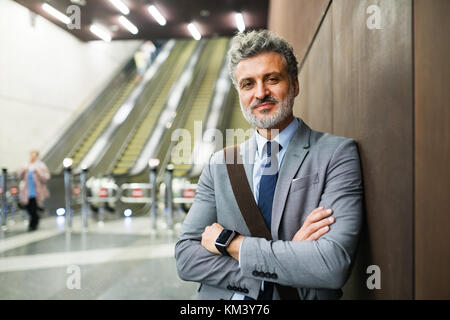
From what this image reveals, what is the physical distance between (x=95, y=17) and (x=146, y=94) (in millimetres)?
5237

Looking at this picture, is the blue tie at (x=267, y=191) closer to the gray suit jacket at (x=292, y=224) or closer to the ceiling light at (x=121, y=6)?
the gray suit jacket at (x=292, y=224)

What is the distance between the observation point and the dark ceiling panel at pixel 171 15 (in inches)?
333

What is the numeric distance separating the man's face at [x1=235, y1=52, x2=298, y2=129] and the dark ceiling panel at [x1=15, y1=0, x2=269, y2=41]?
25.9 feet

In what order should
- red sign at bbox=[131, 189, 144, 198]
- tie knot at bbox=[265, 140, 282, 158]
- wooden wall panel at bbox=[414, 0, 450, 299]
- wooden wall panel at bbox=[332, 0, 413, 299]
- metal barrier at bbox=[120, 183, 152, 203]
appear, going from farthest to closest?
red sign at bbox=[131, 189, 144, 198]
metal barrier at bbox=[120, 183, 152, 203]
tie knot at bbox=[265, 140, 282, 158]
wooden wall panel at bbox=[332, 0, 413, 299]
wooden wall panel at bbox=[414, 0, 450, 299]

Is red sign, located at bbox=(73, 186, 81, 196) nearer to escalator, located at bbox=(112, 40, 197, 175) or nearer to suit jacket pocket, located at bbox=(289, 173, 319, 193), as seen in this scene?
escalator, located at bbox=(112, 40, 197, 175)

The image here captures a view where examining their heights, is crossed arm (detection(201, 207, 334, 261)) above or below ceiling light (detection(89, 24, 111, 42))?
below

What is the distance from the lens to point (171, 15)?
9367 millimetres

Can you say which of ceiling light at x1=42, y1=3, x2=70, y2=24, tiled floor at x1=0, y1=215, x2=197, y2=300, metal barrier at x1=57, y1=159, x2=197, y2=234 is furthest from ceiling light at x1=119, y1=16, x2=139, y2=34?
tiled floor at x1=0, y1=215, x2=197, y2=300

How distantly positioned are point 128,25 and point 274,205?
974cm

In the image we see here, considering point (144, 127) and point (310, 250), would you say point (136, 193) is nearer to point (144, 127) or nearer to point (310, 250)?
point (144, 127)

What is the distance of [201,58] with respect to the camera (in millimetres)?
16875

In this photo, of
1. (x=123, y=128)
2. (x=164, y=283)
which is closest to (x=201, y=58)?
(x=123, y=128)

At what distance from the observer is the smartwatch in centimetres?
140

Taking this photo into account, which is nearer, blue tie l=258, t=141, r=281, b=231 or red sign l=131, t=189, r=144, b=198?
blue tie l=258, t=141, r=281, b=231
